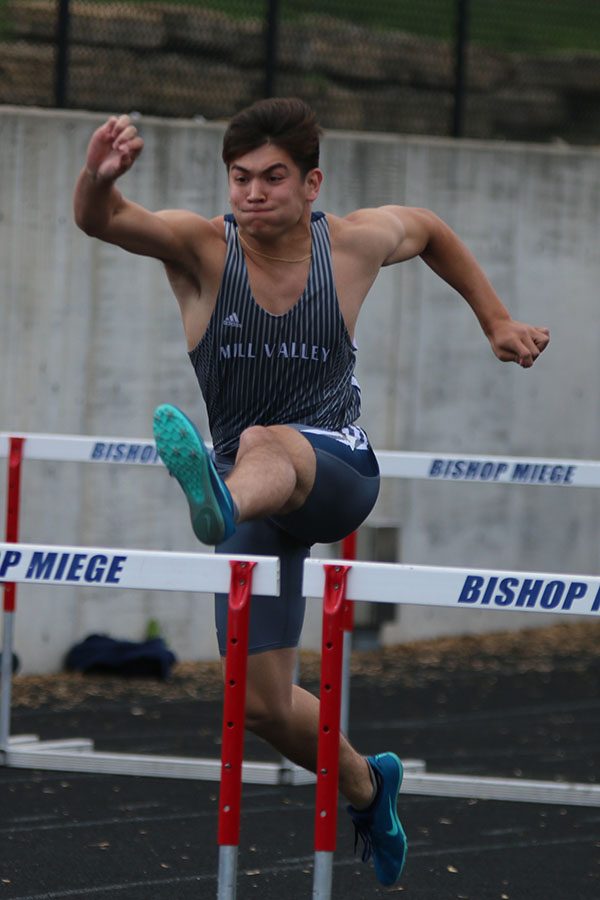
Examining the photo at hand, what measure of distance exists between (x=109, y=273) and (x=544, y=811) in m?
3.48

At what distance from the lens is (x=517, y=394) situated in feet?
29.7

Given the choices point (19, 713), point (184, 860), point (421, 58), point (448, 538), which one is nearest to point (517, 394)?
point (448, 538)

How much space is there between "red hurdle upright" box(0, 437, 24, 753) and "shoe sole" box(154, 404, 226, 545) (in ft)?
7.08

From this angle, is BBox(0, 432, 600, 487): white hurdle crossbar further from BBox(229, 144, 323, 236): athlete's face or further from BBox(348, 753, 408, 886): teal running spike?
BBox(229, 144, 323, 236): athlete's face

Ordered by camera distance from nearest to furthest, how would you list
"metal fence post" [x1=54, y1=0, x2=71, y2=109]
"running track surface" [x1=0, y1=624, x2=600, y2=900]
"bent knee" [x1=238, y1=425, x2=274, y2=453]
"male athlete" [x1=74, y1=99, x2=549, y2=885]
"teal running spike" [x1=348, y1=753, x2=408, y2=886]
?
"bent knee" [x1=238, y1=425, x2=274, y2=453], "male athlete" [x1=74, y1=99, x2=549, y2=885], "teal running spike" [x1=348, y1=753, x2=408, y2=886], "running track surface" [x1=0, y1=624, x2=600, y2=900], "metal fence post" [x1=54, y1=0, x2=71, y2=109]

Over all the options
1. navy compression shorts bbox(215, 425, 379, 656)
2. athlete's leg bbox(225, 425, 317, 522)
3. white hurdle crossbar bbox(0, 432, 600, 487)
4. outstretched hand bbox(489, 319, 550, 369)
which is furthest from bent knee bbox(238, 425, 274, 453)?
white hurdle crossbar bbox(0, 432, 600, 487)

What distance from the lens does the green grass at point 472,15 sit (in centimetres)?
923

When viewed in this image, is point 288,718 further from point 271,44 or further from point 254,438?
point 271,44

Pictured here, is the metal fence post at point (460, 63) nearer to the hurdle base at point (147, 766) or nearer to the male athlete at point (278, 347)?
the hurdle base at point (147, 766)

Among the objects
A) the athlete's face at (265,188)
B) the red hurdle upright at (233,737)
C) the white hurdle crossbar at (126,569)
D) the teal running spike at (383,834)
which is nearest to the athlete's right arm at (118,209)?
the athlete's face at (265,188)

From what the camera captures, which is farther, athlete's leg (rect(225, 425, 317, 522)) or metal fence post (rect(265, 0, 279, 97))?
metal fence post (rect(265, 0, 279, 97))

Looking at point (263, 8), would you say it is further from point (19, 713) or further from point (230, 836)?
point (230, 836)

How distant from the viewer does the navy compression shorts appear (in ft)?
13.6

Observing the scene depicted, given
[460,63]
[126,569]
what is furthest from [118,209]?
[460,63]
